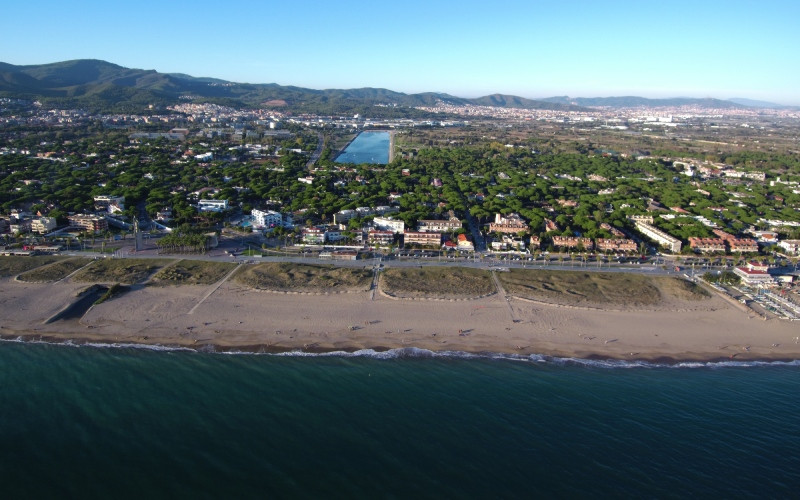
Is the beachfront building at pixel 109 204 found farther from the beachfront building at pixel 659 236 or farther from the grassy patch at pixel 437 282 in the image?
the beachfront building at pixel 659 236

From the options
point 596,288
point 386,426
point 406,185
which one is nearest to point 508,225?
point 596,288

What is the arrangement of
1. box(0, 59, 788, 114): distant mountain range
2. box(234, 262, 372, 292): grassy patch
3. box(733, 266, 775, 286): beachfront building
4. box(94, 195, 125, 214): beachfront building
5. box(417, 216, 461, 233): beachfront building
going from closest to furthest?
box(234, 262, 372, 292): grassy patch → box(733, 266, 775, 286): beachfront building → box(417, 216, 461, 233): beachfront building → box(94, 195, 125, 214): beachfront building → box(0, 59, 788, 114): distant mountain range

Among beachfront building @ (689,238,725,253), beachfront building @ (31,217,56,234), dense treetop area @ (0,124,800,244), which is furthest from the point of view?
dense treetop area @ (0,124,800,244)

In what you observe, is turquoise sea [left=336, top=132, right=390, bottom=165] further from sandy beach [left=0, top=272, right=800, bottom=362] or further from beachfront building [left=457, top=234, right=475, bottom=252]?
sandy beach [left=0, top=272, right=800, bottom=362]

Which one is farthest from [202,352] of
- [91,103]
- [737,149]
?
[91,103]

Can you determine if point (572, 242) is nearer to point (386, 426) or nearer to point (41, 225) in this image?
point (386, 426)

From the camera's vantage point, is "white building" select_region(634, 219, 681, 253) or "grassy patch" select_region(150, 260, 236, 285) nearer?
"grassy patch" select_region(150, 260, 236, 285)

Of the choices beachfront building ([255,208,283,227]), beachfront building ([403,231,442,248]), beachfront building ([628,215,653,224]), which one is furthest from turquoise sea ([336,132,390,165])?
beachfront building ([628,215,653,224])

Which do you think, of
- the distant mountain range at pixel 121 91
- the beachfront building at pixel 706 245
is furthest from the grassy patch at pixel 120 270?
the distant mountain range at pixel 121 91
